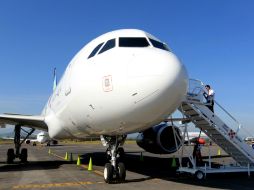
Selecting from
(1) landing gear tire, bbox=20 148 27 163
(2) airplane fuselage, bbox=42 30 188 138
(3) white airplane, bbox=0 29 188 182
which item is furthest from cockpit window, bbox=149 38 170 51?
(1) landing gear tire, bbox=20 148 27 163

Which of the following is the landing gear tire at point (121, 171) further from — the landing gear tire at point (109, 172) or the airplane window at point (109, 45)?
the airplane window at point (109, 45)

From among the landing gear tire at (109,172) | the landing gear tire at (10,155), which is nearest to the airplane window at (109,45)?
the landing gear tire at (109,172)

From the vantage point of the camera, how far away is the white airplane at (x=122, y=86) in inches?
316

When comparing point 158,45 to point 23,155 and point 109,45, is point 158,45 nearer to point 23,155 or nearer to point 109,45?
point 109,45

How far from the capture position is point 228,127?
14648mm

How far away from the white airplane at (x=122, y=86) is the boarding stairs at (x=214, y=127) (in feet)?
11.3

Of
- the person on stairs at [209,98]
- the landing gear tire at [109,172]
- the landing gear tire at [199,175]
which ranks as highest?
the person on stairs at [209,98]

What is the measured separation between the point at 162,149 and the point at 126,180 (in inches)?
186

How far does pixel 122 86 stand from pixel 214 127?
6.88m

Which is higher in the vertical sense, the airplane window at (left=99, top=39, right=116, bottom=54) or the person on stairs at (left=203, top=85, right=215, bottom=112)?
the airplane window at (left=99, top=39, right=116, bottom=54)

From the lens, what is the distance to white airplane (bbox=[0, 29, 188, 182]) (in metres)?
8.03

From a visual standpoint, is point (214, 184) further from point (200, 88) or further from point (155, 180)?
point (200, 88)

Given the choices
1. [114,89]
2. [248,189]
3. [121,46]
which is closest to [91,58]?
[121,46]

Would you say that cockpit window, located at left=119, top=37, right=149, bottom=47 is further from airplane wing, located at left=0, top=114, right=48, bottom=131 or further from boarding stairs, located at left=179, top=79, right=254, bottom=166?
airplane wing, located at left=0, top=114, right=48, bottom=131
